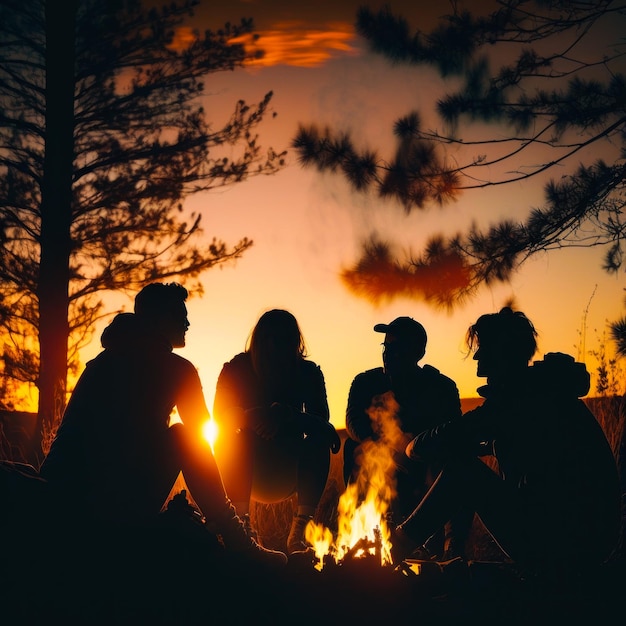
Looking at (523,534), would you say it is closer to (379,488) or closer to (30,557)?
(379,488)

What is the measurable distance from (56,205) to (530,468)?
6830 mm

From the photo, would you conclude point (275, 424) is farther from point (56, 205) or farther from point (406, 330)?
point (56, 205)

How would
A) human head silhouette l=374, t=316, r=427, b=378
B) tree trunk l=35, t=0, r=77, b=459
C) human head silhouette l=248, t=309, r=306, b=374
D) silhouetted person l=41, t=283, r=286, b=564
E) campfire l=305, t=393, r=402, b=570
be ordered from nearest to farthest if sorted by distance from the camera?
silhouetted person l=41, t=283, r=286, b=564 < campfire l=305, t=393, r=402, b=570 < human head silhouette l=248, t=309, r=306, b=374 < human head silhouette l=374, t=316, r=427, b=378 < tree trunk l=35, t=0, r=77, b=459

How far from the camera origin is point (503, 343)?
3254 mm

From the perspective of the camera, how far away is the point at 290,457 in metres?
4.16

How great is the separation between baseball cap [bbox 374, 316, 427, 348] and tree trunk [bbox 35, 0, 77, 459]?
4.90m

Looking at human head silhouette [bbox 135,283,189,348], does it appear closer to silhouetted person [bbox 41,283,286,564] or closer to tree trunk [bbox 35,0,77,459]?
silhouetted person [bbox 41,283,286,564]

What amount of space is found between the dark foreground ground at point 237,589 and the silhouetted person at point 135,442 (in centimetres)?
12

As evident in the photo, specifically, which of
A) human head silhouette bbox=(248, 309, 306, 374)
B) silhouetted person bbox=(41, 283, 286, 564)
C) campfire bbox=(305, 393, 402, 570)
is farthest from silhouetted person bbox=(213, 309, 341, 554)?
silhouetted person bbox=(41, 283, 286, 564)

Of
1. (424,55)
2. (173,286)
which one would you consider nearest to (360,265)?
(424,55)

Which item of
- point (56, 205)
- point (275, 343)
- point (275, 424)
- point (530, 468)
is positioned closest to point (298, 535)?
point (275, 424)

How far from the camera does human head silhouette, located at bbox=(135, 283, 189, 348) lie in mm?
3344

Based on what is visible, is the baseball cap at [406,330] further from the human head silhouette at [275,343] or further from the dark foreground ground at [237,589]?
the dark foreground ground at [237,589]

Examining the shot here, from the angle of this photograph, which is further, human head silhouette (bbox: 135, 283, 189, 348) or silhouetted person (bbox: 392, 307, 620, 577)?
human head silhouette (bbox: 135, 283, 189, 348)
